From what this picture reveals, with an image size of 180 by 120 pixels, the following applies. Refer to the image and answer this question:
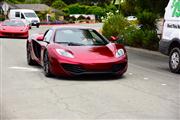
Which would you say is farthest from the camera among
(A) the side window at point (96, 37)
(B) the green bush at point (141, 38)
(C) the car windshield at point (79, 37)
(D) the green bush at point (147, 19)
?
(D) the green bush at point (147, 19)

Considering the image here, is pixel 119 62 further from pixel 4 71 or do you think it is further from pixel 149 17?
pixel 149 17

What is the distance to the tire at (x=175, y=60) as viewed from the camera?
13.1 m

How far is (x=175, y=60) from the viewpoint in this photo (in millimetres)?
13297

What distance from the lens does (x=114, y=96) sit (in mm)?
9188

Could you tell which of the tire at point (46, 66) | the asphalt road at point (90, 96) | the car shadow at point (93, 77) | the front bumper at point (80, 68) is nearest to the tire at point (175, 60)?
the asphalt road at point (90, 96)

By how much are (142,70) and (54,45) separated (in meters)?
3.18

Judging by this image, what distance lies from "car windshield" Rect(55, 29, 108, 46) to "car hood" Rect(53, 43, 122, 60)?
34cm

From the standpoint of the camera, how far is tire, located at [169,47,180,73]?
43.0 feet

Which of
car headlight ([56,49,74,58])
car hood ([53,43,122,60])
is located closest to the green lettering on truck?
car hood ([53,43,122,60])

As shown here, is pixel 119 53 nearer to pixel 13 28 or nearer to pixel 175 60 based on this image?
pixel 175 60

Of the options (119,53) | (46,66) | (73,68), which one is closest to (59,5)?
(46,66)

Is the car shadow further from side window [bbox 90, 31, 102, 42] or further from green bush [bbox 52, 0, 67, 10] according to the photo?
green bush [bbox 52, 0, 67, 10]

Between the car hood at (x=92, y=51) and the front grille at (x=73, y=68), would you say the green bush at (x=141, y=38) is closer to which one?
the car hood at (x=92, y=51)

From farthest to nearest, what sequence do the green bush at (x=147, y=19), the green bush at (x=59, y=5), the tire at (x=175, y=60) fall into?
the green bush at (x=59, y=5) < the green bush at (x=147, y=19) < the tire at (x=175, y=60)
